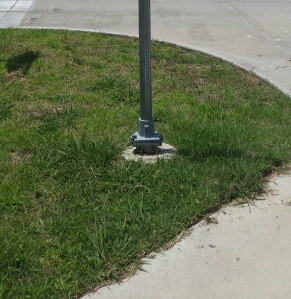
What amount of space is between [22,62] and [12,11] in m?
4.42

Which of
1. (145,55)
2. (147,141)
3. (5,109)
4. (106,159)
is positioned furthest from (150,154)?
(5,109)

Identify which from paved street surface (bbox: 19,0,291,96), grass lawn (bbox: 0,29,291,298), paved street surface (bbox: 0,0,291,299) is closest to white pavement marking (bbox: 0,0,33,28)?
paved street surface (bbox: 19,0,291,96)

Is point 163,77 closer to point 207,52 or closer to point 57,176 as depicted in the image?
point 207,52

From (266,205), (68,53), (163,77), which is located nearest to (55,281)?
(266,205)

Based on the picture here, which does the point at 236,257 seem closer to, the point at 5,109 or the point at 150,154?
the point at 150,154

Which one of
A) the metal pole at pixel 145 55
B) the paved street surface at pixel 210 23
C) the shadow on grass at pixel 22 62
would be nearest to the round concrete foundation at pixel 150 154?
the metal pole at pixel 145 55

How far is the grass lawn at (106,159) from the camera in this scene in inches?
112

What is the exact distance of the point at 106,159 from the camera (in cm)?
380

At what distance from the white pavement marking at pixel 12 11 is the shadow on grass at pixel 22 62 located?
8.15 feet

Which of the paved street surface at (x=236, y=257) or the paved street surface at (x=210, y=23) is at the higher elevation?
the paved street surface at (x=210, y=23)

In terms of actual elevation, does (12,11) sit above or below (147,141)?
above

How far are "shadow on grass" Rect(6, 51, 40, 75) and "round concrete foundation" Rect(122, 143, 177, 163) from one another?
2.35 m

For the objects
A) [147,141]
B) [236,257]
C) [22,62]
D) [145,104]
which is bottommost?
[236,257]

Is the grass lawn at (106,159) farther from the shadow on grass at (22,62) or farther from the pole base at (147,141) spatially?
the pole base at (147,141)
